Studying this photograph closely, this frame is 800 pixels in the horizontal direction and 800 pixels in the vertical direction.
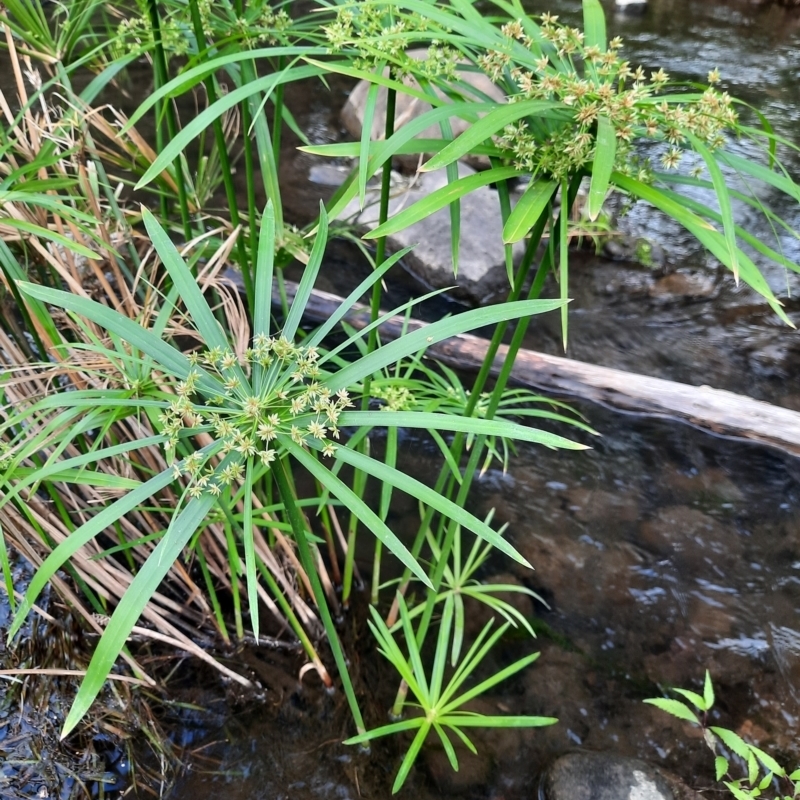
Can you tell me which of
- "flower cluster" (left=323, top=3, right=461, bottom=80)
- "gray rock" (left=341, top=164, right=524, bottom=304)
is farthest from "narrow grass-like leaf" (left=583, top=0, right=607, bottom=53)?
"gray rock" (left=341, top=164, right=524, bottom=304)

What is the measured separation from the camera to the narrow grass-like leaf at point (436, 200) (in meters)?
0.98

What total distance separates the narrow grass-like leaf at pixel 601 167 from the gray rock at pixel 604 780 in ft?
5.10

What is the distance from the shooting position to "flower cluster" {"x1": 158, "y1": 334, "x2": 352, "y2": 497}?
961 millimetres

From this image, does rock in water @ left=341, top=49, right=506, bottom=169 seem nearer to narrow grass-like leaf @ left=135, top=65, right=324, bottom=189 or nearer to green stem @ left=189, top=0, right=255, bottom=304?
green stem @ left=189, top=0, right=255, bottom=304

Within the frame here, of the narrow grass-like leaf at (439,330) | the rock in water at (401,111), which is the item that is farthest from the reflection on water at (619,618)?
the rock in water at (401,111)

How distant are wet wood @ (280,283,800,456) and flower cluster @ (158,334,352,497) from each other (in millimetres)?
1598

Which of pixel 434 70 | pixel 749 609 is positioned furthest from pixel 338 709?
pixel 434 70

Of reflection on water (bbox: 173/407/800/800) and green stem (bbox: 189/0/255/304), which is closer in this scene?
green stem (bbox: 189/0/255/304)

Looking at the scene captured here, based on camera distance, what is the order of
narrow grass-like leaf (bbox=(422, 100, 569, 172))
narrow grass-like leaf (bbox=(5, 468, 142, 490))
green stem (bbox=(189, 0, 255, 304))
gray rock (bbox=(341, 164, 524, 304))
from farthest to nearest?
gray rock (bbox=(341, 164, 524, 304)) < green stem (bbox=(189, 0, 255, 304)) < narrow grass-like leaf (bbox=(5, 468, 142, 490)) < narrow grass-like leaf (bbox=(422, 100, 569, 172))

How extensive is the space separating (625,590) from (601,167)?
6.34ft

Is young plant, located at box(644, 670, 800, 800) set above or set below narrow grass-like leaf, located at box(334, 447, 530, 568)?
below

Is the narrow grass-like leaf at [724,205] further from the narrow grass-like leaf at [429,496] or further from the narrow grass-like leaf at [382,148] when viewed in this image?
the narrow grass-like leaf at [429,496]

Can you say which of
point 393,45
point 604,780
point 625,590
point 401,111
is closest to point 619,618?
point 625,590

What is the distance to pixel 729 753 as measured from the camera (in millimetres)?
1911
